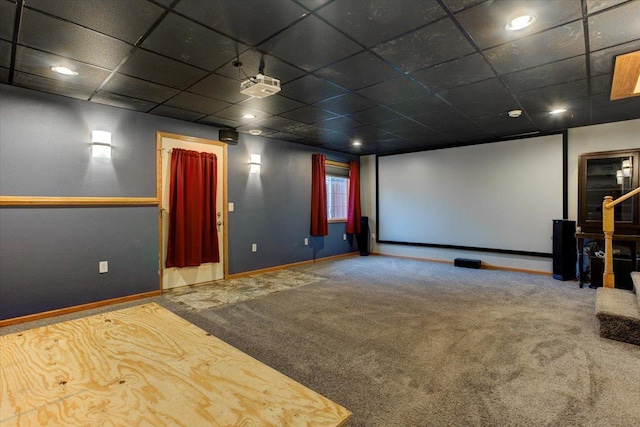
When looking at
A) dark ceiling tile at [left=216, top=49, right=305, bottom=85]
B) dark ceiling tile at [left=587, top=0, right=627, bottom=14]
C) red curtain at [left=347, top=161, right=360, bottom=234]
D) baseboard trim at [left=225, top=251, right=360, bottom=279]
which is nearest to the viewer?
dark ceiling tile at [left=587, top=0, right=627, bottom=14]

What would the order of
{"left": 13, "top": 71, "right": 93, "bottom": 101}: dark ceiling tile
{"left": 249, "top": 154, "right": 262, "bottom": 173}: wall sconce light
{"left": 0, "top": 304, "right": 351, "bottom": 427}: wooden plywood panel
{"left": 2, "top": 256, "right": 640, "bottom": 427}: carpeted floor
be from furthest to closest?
{"left": 249, "top": 154, "right": 262, "bottom": 173}: wall sconce light
{"left": 13, "top": 71, "right": 93, "bottom": 101}: dark ceiling tile
{"left": 2, "top": 256, "right": 640, "bottom": 427}: carpeted floor
{"left": 0, "top": 304, "right": 351, "bottom": 427}: wooden plywood panel

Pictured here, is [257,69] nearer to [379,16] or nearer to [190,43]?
[190,43]

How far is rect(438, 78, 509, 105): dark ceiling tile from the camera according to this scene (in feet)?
10.6

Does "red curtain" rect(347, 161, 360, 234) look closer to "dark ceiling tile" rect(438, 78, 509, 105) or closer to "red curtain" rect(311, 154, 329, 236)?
"red curtain" rect(311, 154, 329, 236)

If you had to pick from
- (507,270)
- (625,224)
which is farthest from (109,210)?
(625,224)

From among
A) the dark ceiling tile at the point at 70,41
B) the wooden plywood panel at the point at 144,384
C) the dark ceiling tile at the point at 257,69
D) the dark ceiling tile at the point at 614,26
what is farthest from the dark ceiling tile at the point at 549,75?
the dark ceiling tile at the point at 70,41

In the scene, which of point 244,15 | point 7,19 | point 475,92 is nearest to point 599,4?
point 475,92

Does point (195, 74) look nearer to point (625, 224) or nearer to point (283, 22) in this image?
point (283, 22)

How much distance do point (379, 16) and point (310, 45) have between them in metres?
0.59

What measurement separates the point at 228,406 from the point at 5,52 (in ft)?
10.8

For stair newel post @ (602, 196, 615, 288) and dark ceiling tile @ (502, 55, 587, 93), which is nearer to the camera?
dark ceiling tile @ (502, 55, 587, 93)

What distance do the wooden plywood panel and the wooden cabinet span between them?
5.38 metres

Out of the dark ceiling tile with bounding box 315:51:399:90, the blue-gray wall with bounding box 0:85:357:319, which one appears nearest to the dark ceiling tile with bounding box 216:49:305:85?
the dark ceiling tile with bounding box 315:51:399:90

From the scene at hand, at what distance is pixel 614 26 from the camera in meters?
2.22
